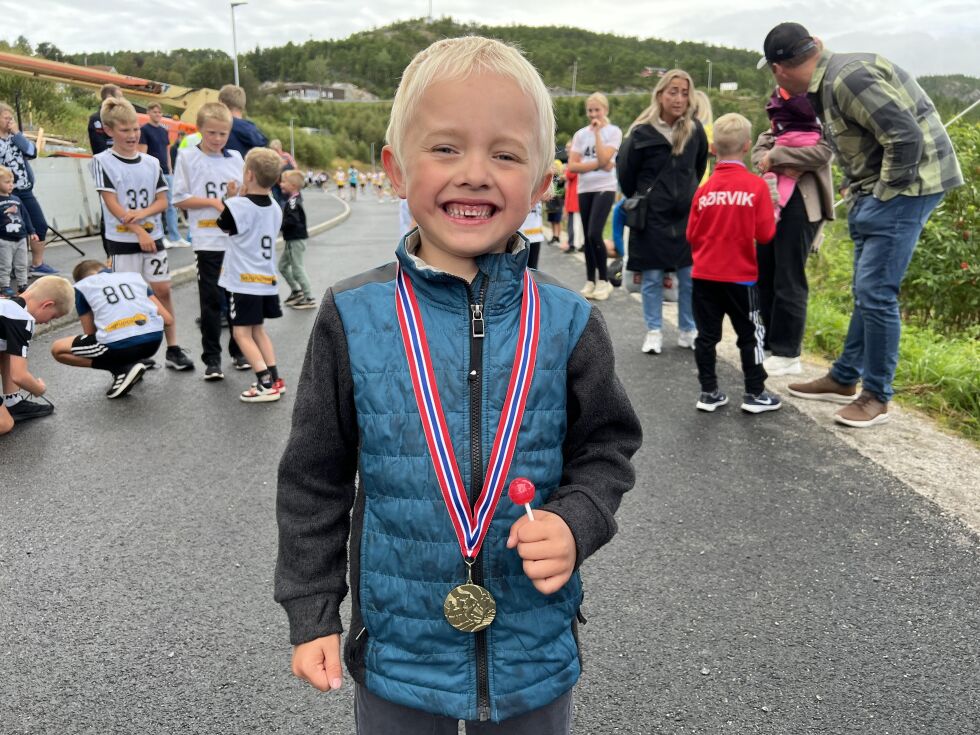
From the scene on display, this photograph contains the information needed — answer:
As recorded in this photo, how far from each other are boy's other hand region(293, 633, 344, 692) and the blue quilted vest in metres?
0.06

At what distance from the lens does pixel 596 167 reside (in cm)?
835

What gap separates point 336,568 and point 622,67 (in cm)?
16758

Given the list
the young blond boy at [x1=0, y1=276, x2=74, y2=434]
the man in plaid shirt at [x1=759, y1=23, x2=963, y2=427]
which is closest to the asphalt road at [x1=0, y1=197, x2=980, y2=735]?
the young blond boy at [x1=0, y1=276, x2=74, y2=434]

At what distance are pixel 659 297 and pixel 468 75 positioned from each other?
17.5 feet

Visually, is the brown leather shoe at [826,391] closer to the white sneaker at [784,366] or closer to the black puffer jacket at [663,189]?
the white sneaker at [784,366]

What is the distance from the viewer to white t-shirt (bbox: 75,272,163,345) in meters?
5.53

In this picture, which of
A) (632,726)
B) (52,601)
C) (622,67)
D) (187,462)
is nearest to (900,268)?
(632,726)

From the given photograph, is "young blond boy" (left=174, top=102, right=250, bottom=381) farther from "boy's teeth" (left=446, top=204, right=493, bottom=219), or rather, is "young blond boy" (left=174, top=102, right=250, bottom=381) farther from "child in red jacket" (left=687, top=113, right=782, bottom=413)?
"boy's teeth" (left=446, top=204, right=493, bottom=219)

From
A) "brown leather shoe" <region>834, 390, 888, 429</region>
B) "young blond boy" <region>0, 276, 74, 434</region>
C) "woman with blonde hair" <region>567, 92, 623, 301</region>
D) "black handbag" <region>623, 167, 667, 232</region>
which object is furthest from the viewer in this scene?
"woman with blonde hair" <region>567, 92, 623, 301</region>

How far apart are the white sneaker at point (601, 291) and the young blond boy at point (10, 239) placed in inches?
Answer: 236

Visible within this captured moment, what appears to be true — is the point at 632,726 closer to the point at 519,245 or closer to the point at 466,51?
the point at 519,245

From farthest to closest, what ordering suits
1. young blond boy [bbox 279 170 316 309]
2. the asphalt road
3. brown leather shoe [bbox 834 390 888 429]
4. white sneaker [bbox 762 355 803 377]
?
young blond boy [bbox 279 170 316 309] < white sneaker [bbox 762 355 803 377] < brown leather shoe [bbox 834 390 888 429] < the asphalt road

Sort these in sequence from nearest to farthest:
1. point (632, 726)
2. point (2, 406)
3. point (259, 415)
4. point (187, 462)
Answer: point (632, 726) → point (187, 462) → point (2, 406) → point (259, 415)

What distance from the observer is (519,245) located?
1.49 meters
